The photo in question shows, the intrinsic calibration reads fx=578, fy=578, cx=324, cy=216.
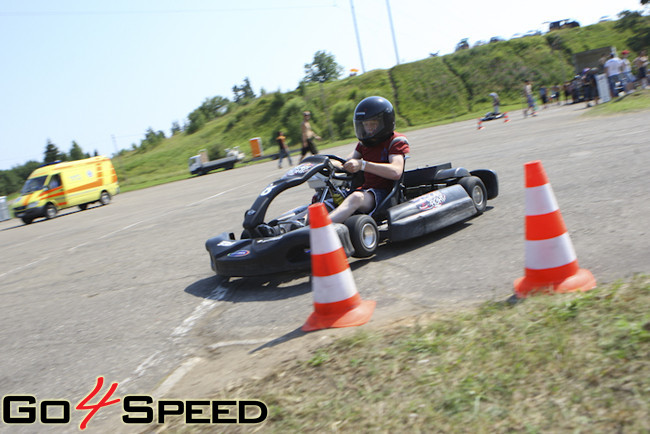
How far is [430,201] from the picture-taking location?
213 inches

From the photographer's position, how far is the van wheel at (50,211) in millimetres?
21125

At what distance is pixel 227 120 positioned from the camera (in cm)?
6419

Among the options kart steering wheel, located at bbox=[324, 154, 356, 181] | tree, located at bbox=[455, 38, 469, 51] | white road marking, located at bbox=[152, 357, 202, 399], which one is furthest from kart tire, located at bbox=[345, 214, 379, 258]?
tree, located at bbox=[455, 38, 469, 51]

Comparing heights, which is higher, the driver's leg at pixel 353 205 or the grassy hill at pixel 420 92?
the grassy hill at pixel 420 92

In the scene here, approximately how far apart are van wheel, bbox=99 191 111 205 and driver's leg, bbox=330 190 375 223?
66.1 ft

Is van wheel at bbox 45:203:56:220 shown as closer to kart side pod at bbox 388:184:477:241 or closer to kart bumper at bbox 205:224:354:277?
kart bumper at bbox 205:224:354:277

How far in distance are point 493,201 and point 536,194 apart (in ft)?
11.1

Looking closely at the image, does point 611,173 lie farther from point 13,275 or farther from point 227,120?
point 227,120

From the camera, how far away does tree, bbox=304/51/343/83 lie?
89.6m

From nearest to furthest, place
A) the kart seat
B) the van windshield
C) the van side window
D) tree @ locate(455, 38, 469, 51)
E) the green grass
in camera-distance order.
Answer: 1. the green grass
2. the kart seat
3. the van windshield
4. the van side window
5. tree @ locate(455, 38, 469, 51)

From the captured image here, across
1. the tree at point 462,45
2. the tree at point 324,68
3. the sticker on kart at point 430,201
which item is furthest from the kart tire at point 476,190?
the tree at point 324,68

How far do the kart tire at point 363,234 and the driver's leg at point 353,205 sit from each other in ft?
0.64

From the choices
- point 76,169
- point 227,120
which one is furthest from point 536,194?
point 227,120

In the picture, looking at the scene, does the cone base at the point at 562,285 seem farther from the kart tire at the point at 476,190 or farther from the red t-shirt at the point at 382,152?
the kart tire at the point at 476,190
